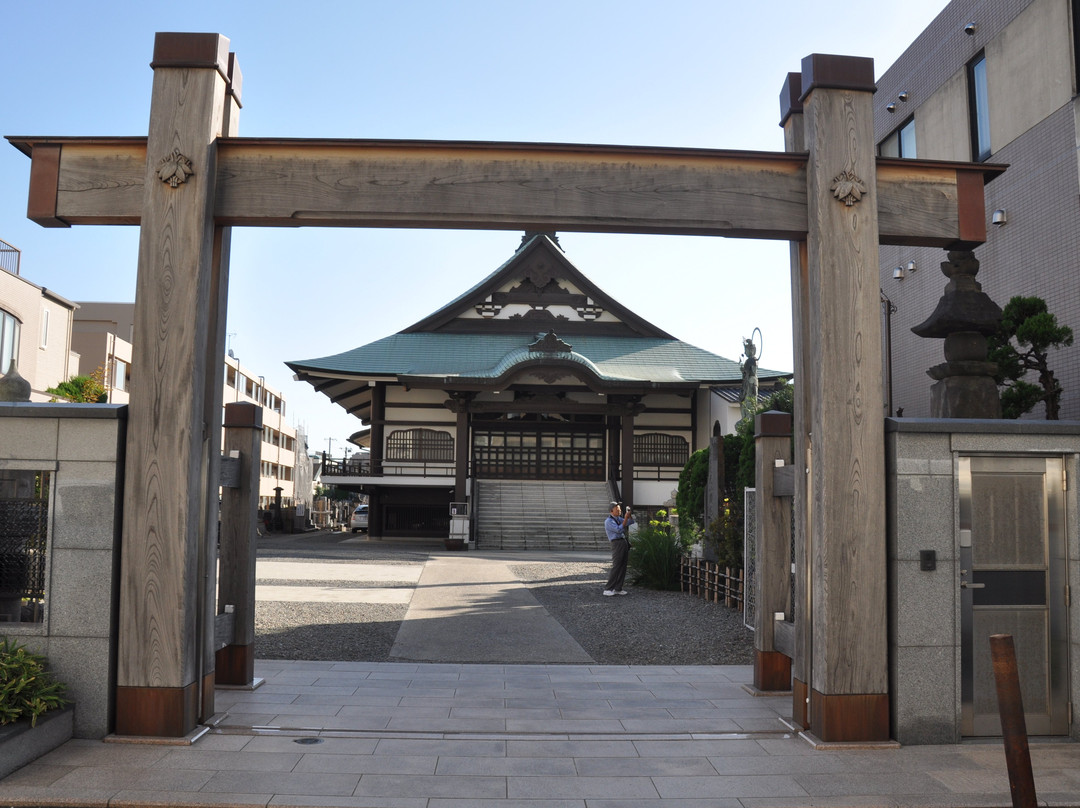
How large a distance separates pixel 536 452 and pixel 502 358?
12.6 feet

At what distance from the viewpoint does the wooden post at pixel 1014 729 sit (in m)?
3.34

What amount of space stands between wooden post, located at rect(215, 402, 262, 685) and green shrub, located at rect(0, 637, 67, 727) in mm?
1630

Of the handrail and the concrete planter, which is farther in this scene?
the handrail

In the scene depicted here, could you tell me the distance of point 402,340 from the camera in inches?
1179

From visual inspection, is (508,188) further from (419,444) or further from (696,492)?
(419,444)

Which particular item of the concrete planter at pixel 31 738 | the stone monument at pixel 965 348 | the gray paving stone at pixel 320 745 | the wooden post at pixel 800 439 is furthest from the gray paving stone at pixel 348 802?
the stone monument at pixel 965 348

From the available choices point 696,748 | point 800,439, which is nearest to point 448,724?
point 696,748

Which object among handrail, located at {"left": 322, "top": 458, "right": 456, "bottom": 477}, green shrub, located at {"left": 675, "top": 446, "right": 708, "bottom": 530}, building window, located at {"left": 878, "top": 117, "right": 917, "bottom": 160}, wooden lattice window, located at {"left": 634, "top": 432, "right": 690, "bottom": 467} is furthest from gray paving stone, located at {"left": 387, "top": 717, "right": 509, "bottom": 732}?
wooden lattice window, located at {"left": 634, "top": 432, "right": 690, "bottom": 467}

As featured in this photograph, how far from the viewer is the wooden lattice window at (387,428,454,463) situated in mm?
28719

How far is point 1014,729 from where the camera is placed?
3.35 meters

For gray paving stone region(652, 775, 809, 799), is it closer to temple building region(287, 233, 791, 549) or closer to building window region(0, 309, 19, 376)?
temple building region(287, 233, 791, 549)

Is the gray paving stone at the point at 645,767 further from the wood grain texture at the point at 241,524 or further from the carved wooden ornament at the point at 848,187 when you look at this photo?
the carved wooden ornament at the point at 848,187

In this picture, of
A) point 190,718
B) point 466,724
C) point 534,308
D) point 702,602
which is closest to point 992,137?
point 702,602

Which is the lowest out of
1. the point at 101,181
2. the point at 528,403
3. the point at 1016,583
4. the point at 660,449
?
the point at 1016,583
